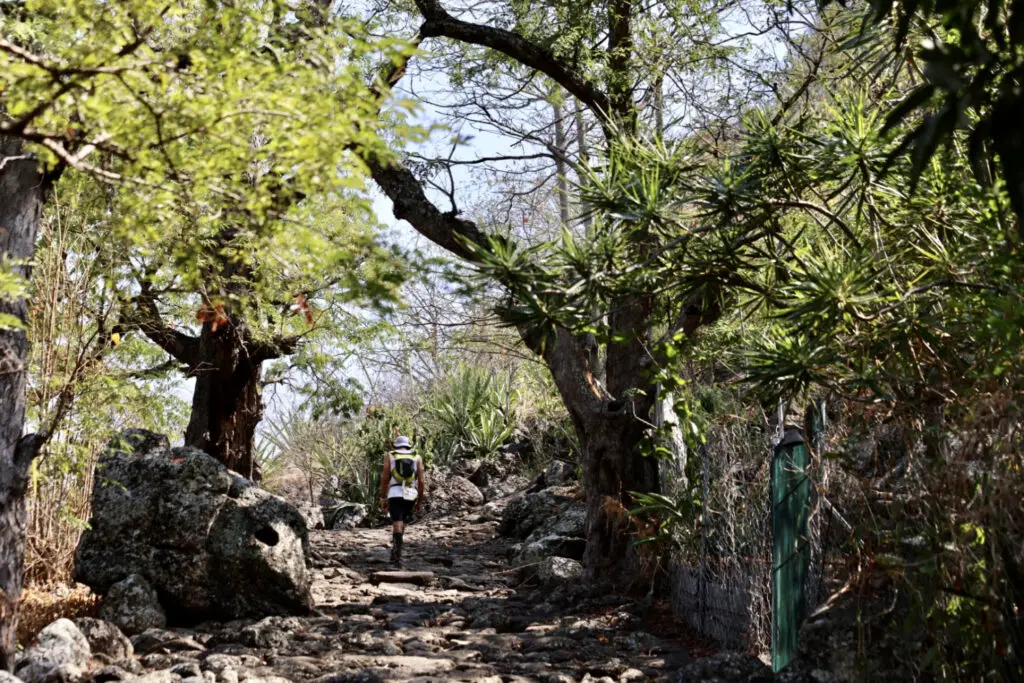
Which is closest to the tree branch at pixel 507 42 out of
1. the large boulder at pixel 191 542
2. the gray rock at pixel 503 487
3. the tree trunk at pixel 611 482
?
the tree trunk at pixel 611 482

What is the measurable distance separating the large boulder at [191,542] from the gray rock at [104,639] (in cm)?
97

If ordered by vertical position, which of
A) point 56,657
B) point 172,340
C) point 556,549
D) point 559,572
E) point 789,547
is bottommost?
point 56,657

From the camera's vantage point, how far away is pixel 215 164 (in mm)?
3549

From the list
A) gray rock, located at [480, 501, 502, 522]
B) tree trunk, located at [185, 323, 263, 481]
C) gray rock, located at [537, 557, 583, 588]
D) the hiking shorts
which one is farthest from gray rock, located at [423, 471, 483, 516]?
gray rock, located at [537, 557, 583, 588]

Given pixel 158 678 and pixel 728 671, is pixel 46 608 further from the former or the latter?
pixel 728 671

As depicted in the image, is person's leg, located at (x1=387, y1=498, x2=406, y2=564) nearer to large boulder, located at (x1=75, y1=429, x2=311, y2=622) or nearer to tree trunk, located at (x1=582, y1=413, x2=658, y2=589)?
tree trunk, located at (x1=582, y1=413, x2=658, y2=589)

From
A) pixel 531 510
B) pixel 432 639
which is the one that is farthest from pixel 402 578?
pixel 531 510

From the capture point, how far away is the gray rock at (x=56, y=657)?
6035 millimetres

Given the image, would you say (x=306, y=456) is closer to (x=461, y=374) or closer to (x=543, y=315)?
(x=461, y=374)

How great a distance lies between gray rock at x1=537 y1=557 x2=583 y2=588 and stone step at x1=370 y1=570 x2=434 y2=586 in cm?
137

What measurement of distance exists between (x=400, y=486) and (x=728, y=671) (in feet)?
23.2

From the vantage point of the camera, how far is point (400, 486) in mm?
11875

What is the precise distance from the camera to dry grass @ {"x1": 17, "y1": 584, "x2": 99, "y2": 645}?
7293 millimetres

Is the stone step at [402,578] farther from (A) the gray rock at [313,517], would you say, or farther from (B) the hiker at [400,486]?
(A) the gray rock at [313,517]
